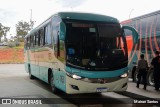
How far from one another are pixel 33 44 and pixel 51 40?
5449 millimetres

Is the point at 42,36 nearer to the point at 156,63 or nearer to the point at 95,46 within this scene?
the point at 95,46

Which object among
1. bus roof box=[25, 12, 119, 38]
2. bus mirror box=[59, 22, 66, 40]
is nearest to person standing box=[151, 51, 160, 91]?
bus roof box=[25, 12, 119, 38]

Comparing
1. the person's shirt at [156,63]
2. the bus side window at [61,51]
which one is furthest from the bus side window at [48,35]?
the person's shirt at [156,63]

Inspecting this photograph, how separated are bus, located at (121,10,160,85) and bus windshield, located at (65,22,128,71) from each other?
13.2ft

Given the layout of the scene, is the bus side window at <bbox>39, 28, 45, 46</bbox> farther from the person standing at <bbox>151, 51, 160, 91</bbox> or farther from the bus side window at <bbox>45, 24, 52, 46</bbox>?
the person standing at <bbox>151, 51, 160, 91</bbox>

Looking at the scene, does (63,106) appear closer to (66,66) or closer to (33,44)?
(66,66)

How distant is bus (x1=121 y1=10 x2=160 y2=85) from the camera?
13820 millimetres

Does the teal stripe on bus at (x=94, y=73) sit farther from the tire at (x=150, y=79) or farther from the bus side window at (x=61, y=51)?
the tire at (x=150, y=79)

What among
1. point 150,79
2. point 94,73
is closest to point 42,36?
point 94,73

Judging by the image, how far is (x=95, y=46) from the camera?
32.3 feet

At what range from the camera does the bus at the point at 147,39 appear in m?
13.8

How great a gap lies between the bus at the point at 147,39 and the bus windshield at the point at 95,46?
158 inches

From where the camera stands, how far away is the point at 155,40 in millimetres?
13805

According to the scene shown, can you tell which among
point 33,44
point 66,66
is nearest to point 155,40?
point 66,66
